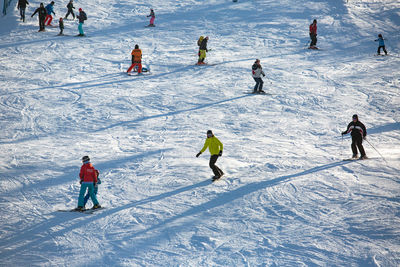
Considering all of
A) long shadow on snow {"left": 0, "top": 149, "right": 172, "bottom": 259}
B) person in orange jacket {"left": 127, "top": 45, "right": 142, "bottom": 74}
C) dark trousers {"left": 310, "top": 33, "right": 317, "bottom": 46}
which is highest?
dark trousers {"left": 310, "top": 33, "right": 317, "bottom": 46}

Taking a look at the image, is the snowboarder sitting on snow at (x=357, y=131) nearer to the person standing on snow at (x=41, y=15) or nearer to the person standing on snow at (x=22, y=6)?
the person standing on snow at (x=41, y=15)

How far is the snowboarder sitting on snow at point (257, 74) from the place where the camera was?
16656 mm

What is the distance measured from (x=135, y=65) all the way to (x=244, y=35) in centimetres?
912

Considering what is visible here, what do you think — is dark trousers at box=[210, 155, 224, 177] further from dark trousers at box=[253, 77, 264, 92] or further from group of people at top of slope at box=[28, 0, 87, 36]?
group of people at top of slope at box=[28, 0, 87, 36]

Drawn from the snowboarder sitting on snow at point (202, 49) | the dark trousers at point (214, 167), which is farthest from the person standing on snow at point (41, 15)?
the dark trousers at point (214, 167)

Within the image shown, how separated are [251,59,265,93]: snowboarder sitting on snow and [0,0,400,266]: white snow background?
0.58 metres

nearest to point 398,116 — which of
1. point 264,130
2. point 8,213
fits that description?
point 264,130

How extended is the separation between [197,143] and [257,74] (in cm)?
524

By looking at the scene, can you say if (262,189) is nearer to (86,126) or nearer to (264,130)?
(264,130)

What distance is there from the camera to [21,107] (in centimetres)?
1555

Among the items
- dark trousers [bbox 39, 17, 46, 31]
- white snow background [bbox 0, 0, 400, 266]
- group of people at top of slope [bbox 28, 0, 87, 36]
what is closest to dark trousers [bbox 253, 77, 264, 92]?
white snow background [bbox 0, 0, 400, 266]

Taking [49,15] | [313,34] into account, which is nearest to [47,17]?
[49,15]

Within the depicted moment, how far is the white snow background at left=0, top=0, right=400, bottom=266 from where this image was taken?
7.87m

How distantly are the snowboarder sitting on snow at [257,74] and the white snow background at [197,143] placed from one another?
0.58m
